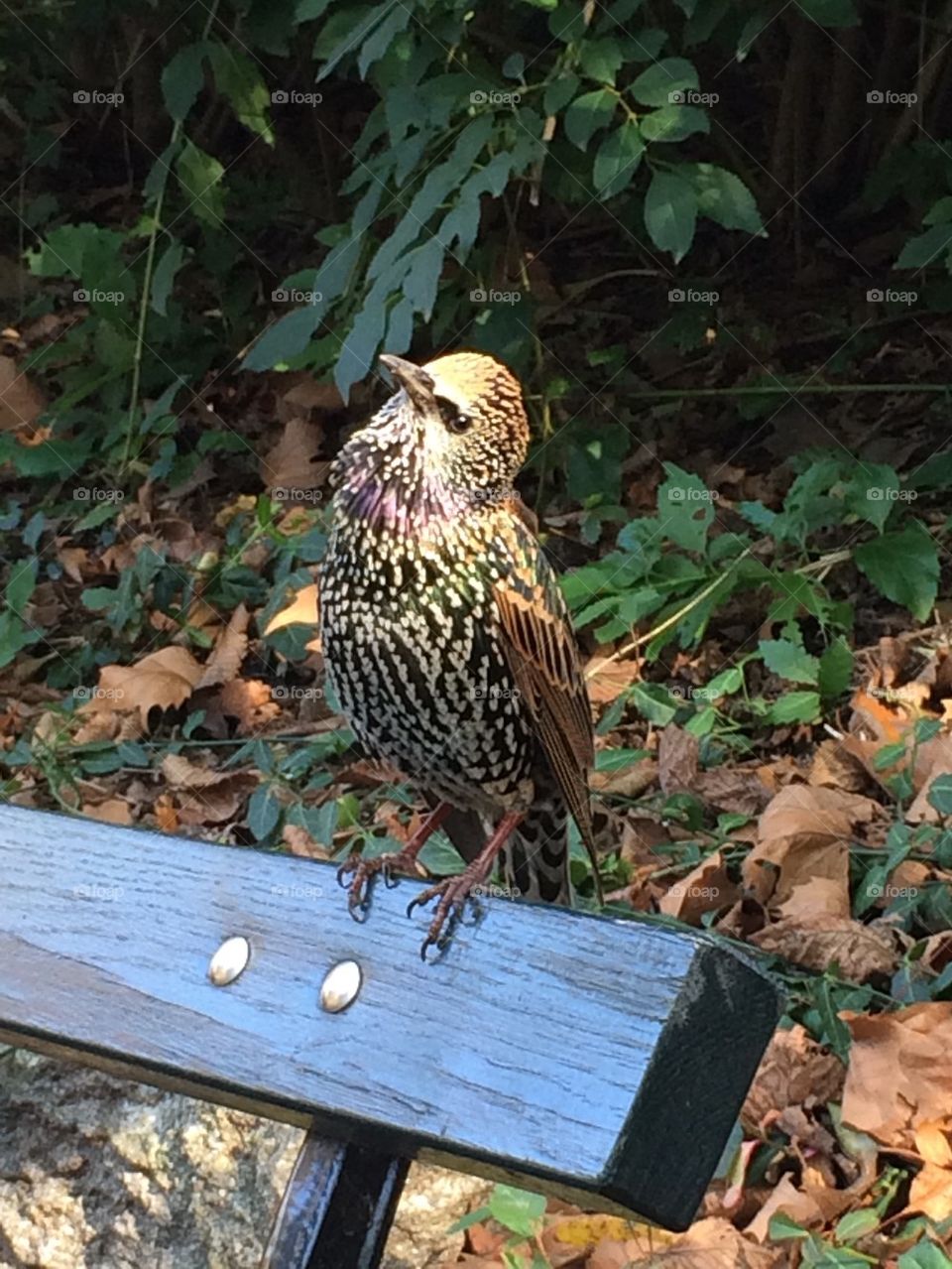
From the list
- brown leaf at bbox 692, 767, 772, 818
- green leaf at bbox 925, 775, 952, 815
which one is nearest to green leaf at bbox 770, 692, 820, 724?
brown leaf at bbox 692, 767, 772, 818

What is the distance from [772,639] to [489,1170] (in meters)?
2.63

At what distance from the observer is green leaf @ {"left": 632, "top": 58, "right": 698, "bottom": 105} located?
11.5ft

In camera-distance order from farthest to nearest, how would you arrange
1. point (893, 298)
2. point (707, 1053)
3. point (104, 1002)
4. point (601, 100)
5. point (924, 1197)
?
point (893, 298), point (601, 100), point (924, 1197), point (104, 1002), point (707, 1053)

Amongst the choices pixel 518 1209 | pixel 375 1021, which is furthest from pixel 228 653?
pixel 375 1021

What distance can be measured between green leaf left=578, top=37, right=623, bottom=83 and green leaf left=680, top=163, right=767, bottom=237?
0.93 feet

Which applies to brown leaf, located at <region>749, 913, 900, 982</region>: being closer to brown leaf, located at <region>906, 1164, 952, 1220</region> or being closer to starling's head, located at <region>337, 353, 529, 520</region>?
brown leaf, located at <region>906, 1164, 952, 1220</region>

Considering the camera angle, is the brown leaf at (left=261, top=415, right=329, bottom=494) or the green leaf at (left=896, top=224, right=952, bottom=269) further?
the brown leaf at (left=261, top=415, right=329, bottom=494)

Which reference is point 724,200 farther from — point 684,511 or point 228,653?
point 228,653

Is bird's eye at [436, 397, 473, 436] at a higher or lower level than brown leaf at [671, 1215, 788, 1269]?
higher

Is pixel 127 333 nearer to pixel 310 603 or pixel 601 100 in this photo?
pixel 310 603

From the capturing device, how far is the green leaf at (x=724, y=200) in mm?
3699

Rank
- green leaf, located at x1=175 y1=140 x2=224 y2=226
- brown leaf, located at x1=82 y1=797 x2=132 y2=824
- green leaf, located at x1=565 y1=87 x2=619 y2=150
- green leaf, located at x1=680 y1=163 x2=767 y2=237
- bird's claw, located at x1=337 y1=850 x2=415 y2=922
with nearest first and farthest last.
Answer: bird's claw, located at x1=337 y1=850 x2=415 y2=922
green leaf, located at x1=565 y1=87 x2=619 y2=150
green leaf, located at x1=680 y1=163 x2=767 y2=237
brown leaf, located at x1=82 y1=797 x2=132 y2=824
green leaf, located at x1=175 y1=140 x2=224 y2=226

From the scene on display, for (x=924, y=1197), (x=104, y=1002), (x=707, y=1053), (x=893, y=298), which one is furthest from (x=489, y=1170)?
(x=893, y=298)

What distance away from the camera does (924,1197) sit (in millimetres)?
2496
